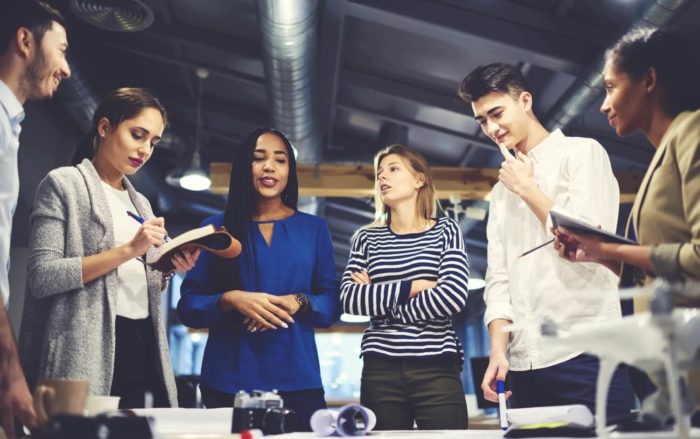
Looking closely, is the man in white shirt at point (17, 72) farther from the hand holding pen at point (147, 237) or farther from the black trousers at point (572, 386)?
Result: the black trousers at point (572, 386)

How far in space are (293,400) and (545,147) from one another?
1.07 m

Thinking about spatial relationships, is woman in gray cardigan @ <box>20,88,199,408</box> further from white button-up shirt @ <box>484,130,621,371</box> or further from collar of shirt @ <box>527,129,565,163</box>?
collar of shirt @ <box>527,129,565,163</box>

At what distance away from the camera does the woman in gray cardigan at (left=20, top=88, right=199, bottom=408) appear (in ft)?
5.49

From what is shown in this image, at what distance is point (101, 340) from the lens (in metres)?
1.72

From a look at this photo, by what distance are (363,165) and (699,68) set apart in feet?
16.9

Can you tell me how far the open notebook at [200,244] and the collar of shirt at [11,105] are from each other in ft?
1.47

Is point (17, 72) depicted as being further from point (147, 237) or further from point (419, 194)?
point (419, 194)

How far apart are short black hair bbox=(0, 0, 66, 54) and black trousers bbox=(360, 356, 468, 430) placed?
126 cm

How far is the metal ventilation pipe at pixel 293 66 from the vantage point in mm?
3996

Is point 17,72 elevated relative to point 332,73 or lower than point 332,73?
lower

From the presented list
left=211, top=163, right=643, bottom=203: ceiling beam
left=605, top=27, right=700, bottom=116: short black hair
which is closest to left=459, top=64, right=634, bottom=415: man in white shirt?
left=605, top=27, right=700, bottom=116: short black hair

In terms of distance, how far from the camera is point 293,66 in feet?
15.2

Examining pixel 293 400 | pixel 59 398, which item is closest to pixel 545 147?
pixel 293 400

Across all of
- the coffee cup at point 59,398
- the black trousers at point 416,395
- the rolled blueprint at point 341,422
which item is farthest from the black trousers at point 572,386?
the coffee cup at point 59,398
